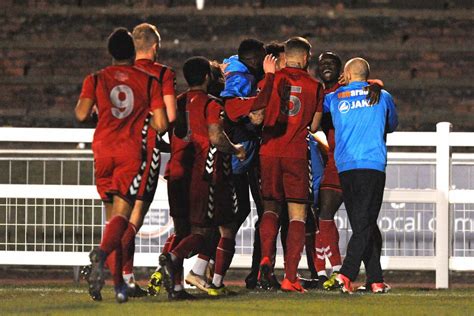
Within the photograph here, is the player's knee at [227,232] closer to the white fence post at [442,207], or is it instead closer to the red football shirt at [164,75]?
the red football shirt at [164,75]

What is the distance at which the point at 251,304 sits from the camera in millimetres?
8797

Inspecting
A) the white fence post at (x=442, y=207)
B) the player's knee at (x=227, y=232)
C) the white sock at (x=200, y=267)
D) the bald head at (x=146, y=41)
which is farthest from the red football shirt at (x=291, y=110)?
the white fence post at (x=442, y=207)

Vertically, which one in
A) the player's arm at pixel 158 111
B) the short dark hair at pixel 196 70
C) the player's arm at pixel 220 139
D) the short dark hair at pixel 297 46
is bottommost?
the player's arm at pixel 220 139

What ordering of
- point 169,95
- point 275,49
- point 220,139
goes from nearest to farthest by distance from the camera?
point 169,95, point 220,139, point 275,49

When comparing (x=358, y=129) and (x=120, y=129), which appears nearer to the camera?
(x=120, y=129)

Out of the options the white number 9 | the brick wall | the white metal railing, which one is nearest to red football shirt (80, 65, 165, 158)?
the white number 9

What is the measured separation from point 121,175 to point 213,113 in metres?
0.90

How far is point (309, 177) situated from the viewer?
31.9 ft

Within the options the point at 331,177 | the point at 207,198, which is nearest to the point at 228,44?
the point at 331,177

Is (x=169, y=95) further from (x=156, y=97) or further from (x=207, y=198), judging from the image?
(x=207, y=198)

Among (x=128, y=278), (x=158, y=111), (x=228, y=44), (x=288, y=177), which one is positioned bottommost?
(x=128, y=278)

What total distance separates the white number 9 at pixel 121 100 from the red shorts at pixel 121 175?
0.24 m

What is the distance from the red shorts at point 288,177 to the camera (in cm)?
966

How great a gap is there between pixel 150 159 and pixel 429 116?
29.2 feet
